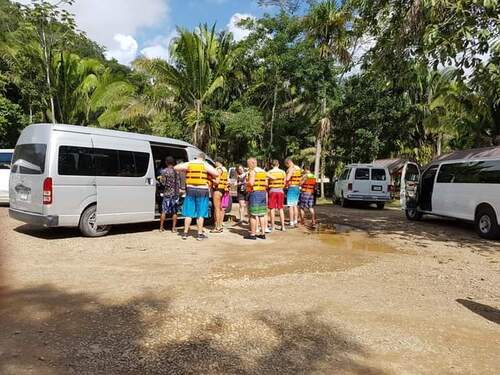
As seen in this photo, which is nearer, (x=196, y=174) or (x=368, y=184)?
(x=196, y=174)

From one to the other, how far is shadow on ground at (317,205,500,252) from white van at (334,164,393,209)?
2.47 metres

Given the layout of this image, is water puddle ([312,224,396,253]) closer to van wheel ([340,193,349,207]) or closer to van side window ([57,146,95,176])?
van side window ([57,146,95,176])

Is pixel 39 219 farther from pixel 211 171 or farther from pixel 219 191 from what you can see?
pixel 219 191

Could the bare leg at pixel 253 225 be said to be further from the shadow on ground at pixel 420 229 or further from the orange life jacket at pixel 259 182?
the shadow on ground at pixel 420 229

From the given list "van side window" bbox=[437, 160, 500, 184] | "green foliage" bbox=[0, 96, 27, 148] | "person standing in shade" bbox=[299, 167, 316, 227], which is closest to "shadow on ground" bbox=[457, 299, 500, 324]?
"van side window" bbox=[437, 160, 500, 184]

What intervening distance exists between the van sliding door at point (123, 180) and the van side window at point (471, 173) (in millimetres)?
7404

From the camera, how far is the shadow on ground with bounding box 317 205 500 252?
32.6ft

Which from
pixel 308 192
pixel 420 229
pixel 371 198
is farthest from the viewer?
pixel 371 198

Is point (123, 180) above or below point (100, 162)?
below

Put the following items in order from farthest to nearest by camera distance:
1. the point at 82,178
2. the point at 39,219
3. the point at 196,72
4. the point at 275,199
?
the point at 196,72, the point at 275,199, the point at 82,178, the point at 39,219

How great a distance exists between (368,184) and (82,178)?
40.1 ft

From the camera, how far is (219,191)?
34.6ft

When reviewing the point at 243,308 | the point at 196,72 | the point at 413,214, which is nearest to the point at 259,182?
the point at 243,308

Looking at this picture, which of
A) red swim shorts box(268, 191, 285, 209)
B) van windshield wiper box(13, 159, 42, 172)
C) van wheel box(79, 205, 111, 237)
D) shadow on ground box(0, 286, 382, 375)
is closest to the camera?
shadow on ground box(0, 286, 382, 375)
